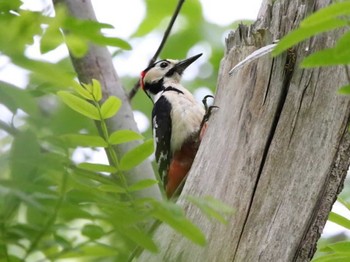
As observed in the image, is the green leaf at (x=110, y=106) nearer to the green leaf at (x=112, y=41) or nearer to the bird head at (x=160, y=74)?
A: the green leaf at (x=112, y=41)

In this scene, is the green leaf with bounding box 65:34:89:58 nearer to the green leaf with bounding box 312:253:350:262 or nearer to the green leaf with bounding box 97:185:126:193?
the green leaf with bounding box 97:185:126:193

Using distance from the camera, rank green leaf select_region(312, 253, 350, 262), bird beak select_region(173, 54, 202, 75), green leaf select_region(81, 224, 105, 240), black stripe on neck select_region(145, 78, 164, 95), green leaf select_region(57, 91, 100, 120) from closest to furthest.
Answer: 1. green leaf select_region(81, 224, 105, 240)
2. green leaf select_region(57, 91, 100, 120)
3. green leaf select_region(312, 253, 350, 262)
4. bird beak select_region(173, 54, 202, 75)
5. black stripe on neck select_region(145, 78, 164, 95)

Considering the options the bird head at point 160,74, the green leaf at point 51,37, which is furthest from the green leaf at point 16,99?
the bird head at point 160,74

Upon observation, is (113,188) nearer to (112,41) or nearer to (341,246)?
(112,41)

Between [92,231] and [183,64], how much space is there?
355cm

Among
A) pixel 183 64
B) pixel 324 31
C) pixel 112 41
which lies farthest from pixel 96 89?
pixel 183 64

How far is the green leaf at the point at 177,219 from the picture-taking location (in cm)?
159

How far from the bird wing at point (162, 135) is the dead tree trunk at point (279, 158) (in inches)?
61.2

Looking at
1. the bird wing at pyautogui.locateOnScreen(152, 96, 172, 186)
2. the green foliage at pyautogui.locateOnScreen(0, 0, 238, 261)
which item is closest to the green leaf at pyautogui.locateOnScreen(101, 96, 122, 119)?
the green foliage at pyautogui.locateOnScreen(0, 0, 238, 261)

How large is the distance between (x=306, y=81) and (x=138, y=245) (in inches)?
53.9

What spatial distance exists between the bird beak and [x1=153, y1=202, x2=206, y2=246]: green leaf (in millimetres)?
3330

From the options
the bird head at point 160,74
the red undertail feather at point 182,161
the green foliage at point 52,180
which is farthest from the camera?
the bird head at point 160,74

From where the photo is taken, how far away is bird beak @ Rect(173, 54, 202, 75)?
4976 millimetres

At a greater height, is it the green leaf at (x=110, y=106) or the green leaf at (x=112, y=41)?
the green leaf at (x=112, y=41)
